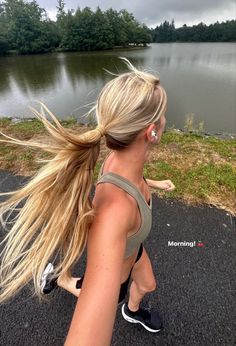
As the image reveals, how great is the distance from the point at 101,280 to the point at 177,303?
1412 mm

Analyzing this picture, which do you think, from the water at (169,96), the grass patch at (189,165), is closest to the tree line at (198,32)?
the water at (169,96)

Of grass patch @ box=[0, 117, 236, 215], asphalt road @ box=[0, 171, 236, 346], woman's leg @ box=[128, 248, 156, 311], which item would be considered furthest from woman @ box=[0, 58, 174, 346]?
grass patch @ box=[0, 117, 236, 215]

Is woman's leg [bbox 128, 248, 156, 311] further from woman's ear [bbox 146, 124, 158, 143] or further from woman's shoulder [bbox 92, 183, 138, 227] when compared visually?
woman's ear [bbox 146, 124, 158, 143]

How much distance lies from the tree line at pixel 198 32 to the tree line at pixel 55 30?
39.8 m

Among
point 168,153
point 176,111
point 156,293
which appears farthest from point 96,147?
point 176,111

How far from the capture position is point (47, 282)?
1884mm

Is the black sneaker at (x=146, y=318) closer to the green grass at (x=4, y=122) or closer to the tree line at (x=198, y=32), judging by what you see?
the green grass at (x=4, y=122)

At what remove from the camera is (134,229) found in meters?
1.07

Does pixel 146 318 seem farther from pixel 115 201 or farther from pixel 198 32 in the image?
pixel 198 32

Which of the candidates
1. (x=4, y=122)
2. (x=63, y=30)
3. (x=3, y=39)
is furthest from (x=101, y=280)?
(x=63, y=30)

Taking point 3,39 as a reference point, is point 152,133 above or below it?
above

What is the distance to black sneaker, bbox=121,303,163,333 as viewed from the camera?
1.70 metres

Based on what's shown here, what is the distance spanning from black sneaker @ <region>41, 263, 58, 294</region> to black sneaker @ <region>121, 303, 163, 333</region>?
1.93 ft

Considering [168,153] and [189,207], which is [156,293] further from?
[168,153]
